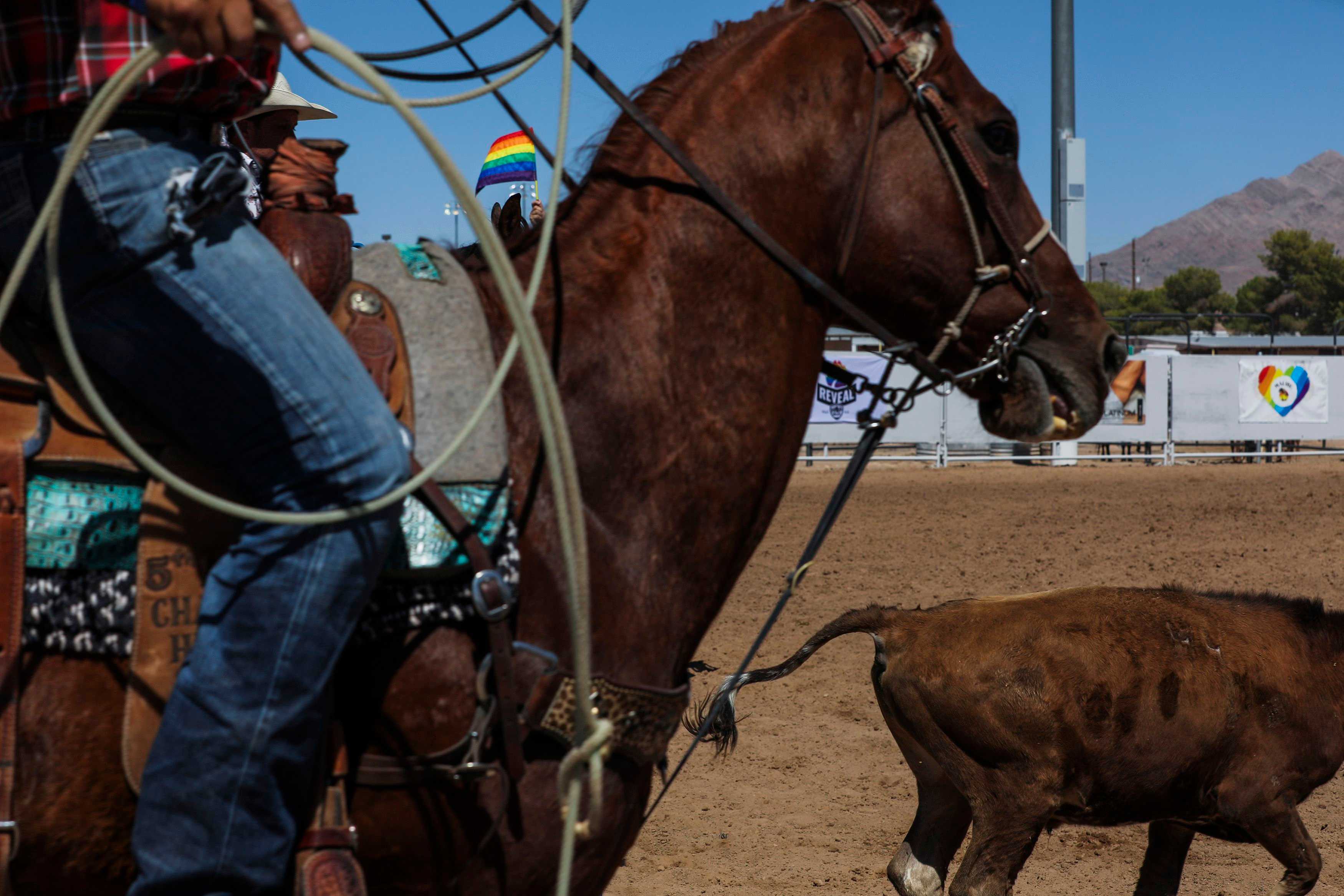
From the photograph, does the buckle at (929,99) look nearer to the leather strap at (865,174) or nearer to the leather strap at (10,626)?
the leather strap at (865,174)

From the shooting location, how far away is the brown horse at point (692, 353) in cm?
194

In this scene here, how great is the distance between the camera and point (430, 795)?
1.92 m

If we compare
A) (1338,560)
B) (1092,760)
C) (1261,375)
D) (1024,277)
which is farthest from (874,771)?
(1261,375)

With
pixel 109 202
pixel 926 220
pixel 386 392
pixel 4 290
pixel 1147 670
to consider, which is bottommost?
pixel 1147 670

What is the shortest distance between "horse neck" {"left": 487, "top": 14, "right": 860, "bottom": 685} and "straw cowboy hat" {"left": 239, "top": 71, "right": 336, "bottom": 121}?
8.24 feet

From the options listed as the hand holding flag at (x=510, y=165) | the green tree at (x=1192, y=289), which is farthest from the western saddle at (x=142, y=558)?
the green tree at (x=1192, y=289)

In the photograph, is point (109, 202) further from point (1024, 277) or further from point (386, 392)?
point (1024, 277)

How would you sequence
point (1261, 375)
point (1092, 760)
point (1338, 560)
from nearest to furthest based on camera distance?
point (1092, 760) < point (1338, 560) < point (1261, 375)

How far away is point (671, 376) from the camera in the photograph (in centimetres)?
219

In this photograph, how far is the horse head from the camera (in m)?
2.32

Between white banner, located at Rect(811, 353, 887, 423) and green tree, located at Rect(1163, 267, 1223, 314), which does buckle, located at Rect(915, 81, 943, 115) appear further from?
green tree, located at Rect(1163, 267, 1223, 314)

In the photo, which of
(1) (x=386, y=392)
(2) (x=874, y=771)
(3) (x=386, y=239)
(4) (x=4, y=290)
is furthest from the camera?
(2) (x=874, y=771)

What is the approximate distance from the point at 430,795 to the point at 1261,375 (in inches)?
848

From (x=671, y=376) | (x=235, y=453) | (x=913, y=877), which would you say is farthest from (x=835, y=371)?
(x=913, y=877)
